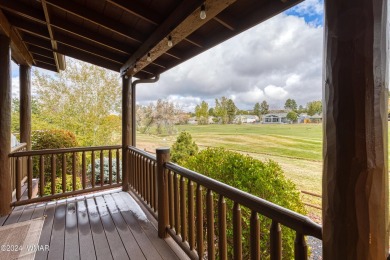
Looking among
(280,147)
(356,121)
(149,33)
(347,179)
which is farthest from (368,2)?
(280,147)

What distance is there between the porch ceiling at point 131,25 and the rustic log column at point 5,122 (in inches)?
12.7

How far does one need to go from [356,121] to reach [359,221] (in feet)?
1.19

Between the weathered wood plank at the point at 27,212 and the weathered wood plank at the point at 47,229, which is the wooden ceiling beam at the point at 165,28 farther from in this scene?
the weathered wood plank at the point at 27,212

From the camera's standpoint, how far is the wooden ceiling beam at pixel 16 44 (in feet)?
10.4

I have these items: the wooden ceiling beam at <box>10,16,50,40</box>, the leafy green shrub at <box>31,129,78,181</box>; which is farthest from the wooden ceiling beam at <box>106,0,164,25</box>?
the leafy green shrub at <box>31,129,78,181</box>

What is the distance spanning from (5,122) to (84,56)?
5.64 feet

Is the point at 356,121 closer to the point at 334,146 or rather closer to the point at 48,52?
the point at 334,146

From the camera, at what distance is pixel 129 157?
4.38m

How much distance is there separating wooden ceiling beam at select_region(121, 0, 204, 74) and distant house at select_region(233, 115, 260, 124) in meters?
2.96

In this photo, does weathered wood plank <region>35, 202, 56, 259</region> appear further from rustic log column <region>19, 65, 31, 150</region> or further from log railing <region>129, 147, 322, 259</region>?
rustic log column <region>19, 65, 31, 150</region>

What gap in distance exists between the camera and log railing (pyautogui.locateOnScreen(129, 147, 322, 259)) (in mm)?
1212

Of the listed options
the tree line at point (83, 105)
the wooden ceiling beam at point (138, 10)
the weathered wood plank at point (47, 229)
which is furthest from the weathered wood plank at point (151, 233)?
the tree line at point (83, 105)

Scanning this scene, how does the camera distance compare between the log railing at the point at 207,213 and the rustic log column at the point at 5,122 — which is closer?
the log railing at the point at 207,213

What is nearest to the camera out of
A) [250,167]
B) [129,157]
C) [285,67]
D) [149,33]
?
[250,167]
